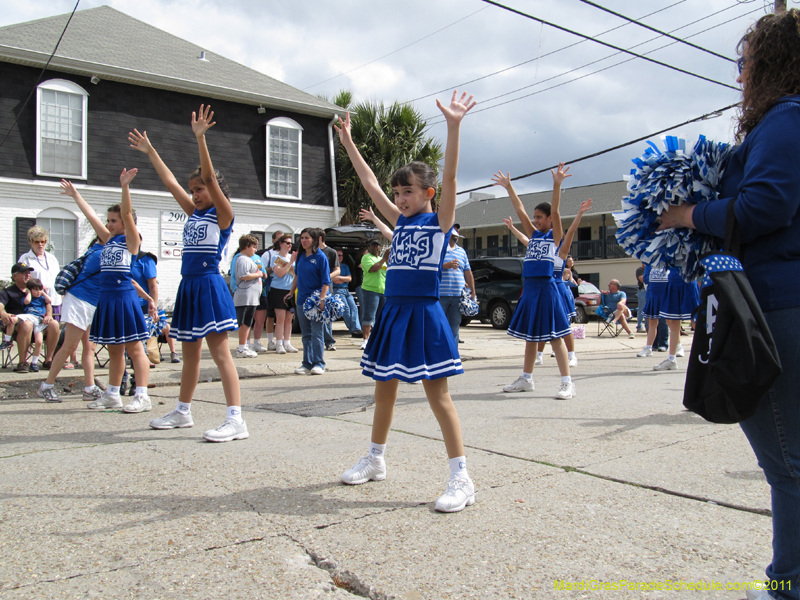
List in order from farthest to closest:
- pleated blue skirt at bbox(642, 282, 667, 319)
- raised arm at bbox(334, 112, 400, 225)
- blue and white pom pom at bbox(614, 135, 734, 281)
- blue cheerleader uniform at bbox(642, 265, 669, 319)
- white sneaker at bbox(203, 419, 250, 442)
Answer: pleated blue skirt at bbox(642, 282, 667, 319) → blue cheerleader uniform at bbox(642, 265, 669, 319) → white sneaker at bbox(203, 419, 250, 442) → raised arm at bbox(334, 112, 400, 225) → blue and white pom pom at bbox(614, 135, 734, 281)

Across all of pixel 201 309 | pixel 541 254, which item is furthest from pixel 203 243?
pixel 541 254

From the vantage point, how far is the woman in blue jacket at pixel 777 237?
72.9 inches

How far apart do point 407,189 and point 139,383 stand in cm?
368

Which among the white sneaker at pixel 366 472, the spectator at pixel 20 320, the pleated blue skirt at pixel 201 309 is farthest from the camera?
the spectator at pixel 20 320

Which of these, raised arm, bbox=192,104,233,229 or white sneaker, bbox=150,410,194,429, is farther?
white sneaker, bbox=150,410,194,429

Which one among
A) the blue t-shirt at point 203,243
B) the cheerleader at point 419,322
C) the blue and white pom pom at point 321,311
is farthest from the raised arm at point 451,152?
the blue and white pom pom at point 321,311

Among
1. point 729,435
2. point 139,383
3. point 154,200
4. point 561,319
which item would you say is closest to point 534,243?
point 561,319

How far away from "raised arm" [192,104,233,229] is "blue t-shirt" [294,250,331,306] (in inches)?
145

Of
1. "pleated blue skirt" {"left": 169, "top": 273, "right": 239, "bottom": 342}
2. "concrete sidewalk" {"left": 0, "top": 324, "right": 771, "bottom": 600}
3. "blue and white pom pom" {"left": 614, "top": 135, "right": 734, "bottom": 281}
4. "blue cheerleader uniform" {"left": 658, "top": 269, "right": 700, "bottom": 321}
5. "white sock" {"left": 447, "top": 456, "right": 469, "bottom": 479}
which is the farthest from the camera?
"blue cheerleader uniform" {"left": 658, "top": 269, "right": 700, "bottom": 321}

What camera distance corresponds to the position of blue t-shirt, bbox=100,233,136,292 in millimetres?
5703

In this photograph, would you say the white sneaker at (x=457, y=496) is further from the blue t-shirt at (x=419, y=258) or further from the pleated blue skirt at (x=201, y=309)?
the pleated blue skirt at (x=201, y=309)

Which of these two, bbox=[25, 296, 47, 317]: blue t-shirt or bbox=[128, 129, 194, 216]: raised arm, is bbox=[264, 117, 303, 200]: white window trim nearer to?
bbox=[25, 296, 47, 317]: blue t-shirt

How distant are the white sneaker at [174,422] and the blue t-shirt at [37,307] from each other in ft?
16.6

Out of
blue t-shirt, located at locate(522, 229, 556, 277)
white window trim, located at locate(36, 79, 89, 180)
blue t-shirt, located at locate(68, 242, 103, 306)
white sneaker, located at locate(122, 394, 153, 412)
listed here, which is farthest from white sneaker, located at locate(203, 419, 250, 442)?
white window trim, located at locate(36, 79, 89, 180)
